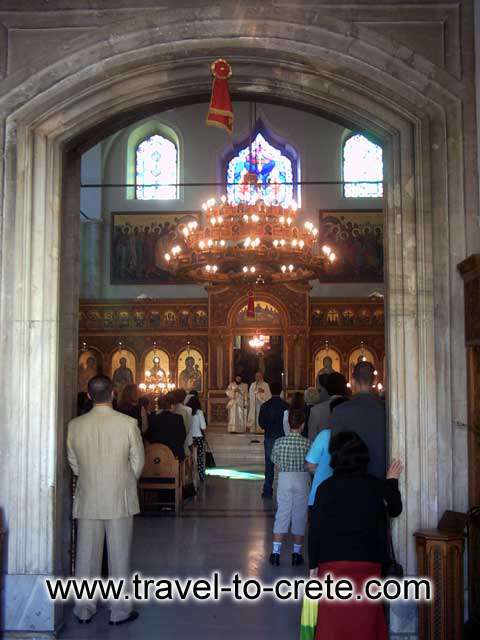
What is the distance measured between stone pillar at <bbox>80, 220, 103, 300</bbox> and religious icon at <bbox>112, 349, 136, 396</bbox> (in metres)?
2.22

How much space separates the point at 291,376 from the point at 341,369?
4.54 feet

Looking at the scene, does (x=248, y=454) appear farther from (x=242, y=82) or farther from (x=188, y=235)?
(x=242, y=82)

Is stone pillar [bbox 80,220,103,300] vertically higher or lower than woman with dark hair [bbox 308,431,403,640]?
higher

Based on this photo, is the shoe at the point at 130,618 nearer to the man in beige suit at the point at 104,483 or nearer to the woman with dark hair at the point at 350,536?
the man in beige suit at the point at 104,483

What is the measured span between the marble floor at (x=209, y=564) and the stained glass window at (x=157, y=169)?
501 inches

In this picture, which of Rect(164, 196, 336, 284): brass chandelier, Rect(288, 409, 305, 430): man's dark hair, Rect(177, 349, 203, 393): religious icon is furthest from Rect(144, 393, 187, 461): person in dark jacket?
Rect(177, 349, 203, 393): religious icon

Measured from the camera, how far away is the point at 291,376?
797 inches

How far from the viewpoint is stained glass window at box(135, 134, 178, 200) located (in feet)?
Answer: 74.6

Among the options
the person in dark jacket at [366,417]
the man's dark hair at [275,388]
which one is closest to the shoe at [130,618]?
the person in dark jacket at [366,417]

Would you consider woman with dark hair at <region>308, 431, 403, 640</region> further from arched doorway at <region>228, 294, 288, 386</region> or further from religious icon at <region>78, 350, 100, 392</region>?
religious icon at <region>78, 350, 100, 392</region>

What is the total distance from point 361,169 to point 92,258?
8.36 m

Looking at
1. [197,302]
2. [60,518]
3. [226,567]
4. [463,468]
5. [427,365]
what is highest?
[197,302]

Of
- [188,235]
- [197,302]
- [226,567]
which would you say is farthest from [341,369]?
[226,567]

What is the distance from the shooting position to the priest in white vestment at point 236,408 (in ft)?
61.9
